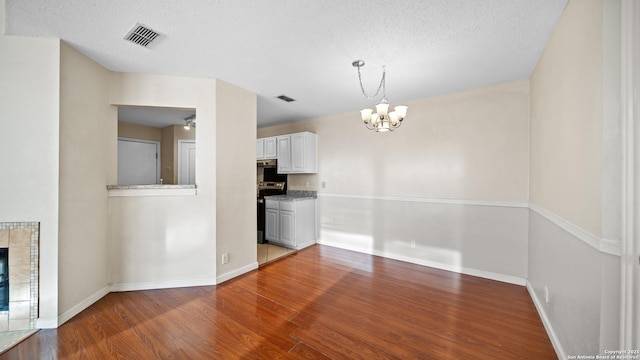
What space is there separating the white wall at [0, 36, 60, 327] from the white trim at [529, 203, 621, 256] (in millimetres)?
3836

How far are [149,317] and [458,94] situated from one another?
440 centimetres

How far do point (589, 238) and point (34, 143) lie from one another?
4049 millimetres

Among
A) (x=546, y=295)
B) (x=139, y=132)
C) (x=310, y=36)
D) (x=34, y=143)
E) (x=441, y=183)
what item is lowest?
(x=546, y=295)

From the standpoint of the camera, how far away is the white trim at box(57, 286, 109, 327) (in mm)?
2105

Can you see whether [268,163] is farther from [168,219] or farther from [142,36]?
[142,36]

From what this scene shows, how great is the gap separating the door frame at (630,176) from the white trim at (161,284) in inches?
129

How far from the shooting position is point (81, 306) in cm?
229

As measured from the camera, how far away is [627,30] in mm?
1056

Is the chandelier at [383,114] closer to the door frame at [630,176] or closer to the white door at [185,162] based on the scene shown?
the door frame at [630,176]

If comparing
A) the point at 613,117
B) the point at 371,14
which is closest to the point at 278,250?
the point at 371,14

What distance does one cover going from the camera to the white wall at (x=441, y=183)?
292 centimetres

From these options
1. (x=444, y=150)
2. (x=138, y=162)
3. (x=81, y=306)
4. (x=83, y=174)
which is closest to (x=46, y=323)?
(x=81, y=306)

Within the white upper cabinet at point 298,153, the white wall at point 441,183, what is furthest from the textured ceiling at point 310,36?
the white upper cabinet at point 298,153

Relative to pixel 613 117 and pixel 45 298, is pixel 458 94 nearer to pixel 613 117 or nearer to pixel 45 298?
pixel 613 117
